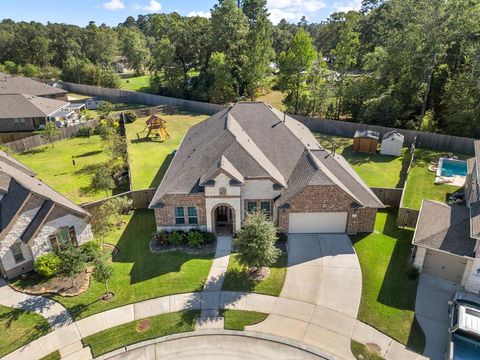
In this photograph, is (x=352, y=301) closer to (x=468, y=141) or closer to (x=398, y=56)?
(x=468, y=141)

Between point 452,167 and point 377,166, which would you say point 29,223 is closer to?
point 377,166

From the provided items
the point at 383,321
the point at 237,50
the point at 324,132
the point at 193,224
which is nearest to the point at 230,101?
the point at 237,50

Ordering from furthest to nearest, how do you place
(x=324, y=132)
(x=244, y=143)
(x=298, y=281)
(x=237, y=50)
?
1. (x=237, y=50)
2. (x=324, y=132)
3. (x=244, y=143)
4. (x=298, y=281)

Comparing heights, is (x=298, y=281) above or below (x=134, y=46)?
below

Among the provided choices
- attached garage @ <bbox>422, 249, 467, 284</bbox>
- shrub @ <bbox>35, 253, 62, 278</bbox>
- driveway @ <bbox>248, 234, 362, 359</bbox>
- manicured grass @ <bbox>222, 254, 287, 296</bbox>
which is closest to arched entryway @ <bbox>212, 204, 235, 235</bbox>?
manicured grass @ <bbox>222, 254, 287, 296</bbox>

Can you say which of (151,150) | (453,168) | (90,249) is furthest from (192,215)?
(453,168)

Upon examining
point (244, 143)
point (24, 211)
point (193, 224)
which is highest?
point (244, 143)

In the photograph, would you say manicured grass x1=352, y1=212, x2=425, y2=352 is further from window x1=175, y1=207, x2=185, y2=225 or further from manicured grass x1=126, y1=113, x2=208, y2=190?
manicured grass x1=126, y1=113, x2=208, y2=190
